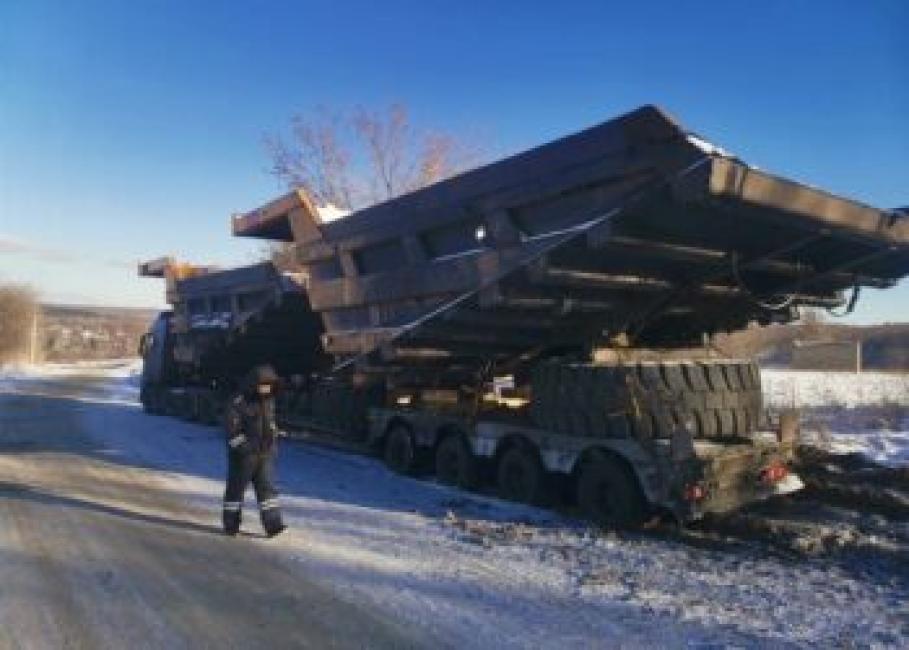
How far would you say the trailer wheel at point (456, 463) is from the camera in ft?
31.9

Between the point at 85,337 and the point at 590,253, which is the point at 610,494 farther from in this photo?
the point at 85,337

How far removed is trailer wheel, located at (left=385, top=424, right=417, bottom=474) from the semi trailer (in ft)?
0.07

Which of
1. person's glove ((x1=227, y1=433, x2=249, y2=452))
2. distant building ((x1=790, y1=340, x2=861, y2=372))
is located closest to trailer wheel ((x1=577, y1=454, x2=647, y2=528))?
person's glove ((x1=227, y1=433, x2=249, y2=452))

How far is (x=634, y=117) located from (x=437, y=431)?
4.93 meters

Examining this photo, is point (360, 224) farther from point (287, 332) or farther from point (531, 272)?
point (287, 332)

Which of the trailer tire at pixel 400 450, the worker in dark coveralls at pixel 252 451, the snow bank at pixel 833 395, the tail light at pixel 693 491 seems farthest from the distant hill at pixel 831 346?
the worker in dark coveralls at pixel 252 451

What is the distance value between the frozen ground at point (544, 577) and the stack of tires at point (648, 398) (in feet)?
2.96

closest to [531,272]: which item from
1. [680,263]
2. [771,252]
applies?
[680,263]

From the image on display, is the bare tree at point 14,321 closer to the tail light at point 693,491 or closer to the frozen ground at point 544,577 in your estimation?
the frozen ground at point 544,577

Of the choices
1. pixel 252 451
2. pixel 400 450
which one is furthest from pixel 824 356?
pixel 252 451

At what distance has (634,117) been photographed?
632cm

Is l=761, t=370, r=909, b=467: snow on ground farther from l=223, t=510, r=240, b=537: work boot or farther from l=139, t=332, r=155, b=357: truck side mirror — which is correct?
l=139, t=332, r=155, b=357: truck side mirror

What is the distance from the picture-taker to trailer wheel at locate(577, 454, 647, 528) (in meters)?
7.84

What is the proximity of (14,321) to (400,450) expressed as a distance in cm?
5303
